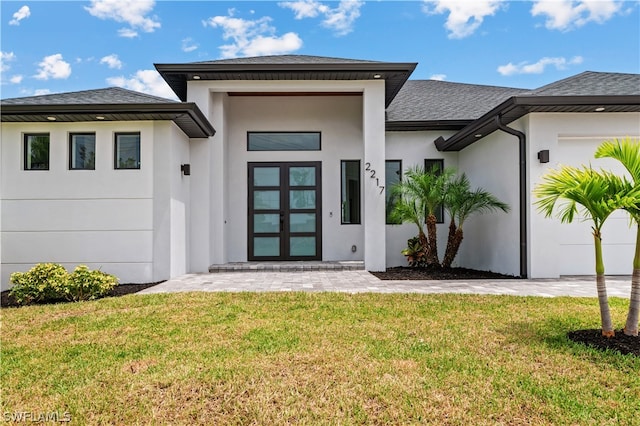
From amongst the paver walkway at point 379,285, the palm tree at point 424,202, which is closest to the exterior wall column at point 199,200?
the paver walkway at point 379,285

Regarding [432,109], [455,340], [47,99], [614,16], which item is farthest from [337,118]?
[455,340]

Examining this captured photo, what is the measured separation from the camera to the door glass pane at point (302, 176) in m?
10.9

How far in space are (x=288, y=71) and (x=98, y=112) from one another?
384 cm

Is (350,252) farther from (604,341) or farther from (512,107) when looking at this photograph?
(604,341)

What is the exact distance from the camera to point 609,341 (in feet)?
12.4

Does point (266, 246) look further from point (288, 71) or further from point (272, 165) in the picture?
point (288, 71)

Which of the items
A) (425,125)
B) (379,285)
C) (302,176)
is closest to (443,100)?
(425,125)

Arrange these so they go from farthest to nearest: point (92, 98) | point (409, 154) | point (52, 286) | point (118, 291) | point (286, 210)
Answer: point (286, 210) < point (409, 154) < point (92, 98) < point (118, 291) < point (52, 286)

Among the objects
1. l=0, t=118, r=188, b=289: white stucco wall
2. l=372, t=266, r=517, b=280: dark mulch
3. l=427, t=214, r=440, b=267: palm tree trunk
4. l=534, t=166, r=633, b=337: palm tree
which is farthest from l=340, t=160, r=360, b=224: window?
l=534, t=166, r=633, b=337: palm tree

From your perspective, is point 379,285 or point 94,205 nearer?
point 379,285

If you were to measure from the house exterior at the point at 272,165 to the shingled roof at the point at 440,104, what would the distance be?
10 cm

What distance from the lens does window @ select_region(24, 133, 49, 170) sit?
26.0 ft

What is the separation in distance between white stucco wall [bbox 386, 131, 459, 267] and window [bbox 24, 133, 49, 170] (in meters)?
7.74

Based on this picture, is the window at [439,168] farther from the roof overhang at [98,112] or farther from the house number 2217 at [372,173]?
the roof overhang at [98,112]
